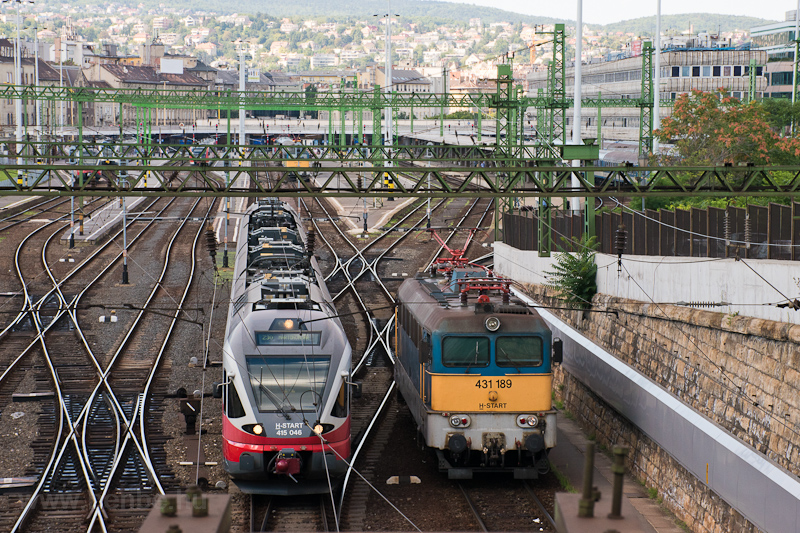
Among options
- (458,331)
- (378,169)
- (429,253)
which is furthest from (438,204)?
(458,331)

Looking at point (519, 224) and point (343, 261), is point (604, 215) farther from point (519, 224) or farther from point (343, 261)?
point (343, 261)

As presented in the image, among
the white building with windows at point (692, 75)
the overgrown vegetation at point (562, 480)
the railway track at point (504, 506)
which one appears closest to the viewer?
the railway track at point (504, 506)

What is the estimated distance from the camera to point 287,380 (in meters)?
17.0

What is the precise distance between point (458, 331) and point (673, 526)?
4.81 metres

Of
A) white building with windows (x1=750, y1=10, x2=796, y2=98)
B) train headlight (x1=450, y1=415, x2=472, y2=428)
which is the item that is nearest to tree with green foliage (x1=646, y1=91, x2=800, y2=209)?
train headlight (x1=450, y1=415, x2=472, y2=428)

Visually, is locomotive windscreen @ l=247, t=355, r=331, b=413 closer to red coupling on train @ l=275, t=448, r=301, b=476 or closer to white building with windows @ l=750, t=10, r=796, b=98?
red coupling on train @ l=275, t=448, r=301, b=476

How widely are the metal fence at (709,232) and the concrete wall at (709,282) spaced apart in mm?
704

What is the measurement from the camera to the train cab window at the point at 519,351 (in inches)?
699

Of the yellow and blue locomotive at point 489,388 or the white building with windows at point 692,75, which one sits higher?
the white building with windows at point 692,75

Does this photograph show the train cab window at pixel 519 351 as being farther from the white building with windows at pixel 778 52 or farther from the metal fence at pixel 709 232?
the white building with windows at pixel 778 52

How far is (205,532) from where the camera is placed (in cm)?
621

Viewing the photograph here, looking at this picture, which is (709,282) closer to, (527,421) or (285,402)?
(527,421)

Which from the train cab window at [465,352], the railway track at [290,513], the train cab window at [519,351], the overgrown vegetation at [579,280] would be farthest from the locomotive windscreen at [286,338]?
the overgrown vegetation at [579,280]

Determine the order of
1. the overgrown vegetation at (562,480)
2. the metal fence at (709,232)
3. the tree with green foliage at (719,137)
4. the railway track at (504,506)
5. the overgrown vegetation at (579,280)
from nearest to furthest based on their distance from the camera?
1. the railway track at (504,506)
2. the overgrown vegetation at (562,480)
3. the metal fence at (709,232)
4. the overgrown vegetation at (579,280)
5. the tree with green foliage at (719,137)
